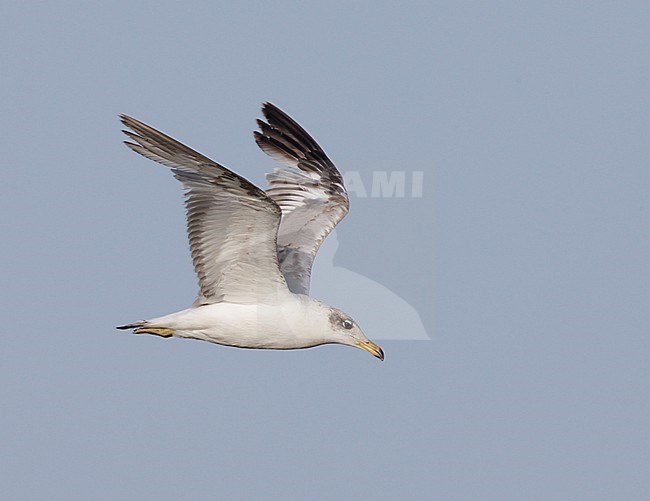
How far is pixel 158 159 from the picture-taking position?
14266 millimetres

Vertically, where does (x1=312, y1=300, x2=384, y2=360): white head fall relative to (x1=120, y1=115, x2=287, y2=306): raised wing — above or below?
below

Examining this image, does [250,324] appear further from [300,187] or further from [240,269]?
[300,187]

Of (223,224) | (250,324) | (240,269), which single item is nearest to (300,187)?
(240,269)

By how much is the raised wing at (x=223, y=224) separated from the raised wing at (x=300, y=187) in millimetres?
1486

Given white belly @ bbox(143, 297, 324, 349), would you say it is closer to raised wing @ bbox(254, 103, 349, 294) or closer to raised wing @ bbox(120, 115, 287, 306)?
raised wing @ bbox(120, 115, 287, 306)

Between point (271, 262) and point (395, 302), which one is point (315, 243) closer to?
point (271, 262)

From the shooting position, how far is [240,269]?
1578 cm

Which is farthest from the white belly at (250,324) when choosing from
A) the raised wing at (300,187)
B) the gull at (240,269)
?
the raised wing at (300,187)

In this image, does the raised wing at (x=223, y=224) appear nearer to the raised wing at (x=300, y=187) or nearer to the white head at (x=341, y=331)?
the white head at (x=341, y=331)

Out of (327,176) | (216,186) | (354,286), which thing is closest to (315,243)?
(327,176)

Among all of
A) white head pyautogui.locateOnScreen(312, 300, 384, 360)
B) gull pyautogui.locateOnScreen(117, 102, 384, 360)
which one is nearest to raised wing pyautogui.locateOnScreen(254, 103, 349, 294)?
gull pyautogui.locateOnScreen(117, 102, 384, 360)

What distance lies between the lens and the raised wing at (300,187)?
58.5 feet

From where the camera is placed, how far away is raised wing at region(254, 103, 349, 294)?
1784cm

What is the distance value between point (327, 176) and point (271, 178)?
0.83 m
